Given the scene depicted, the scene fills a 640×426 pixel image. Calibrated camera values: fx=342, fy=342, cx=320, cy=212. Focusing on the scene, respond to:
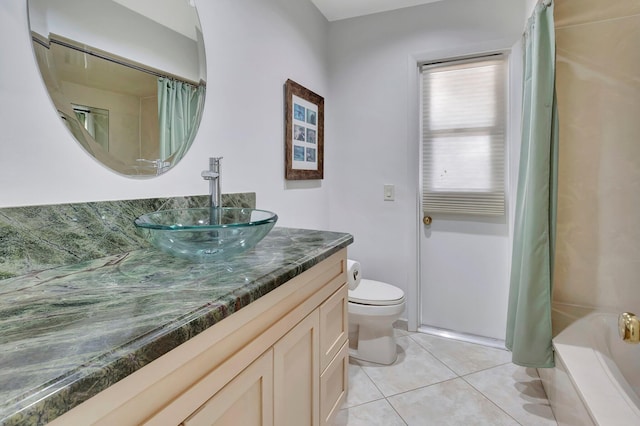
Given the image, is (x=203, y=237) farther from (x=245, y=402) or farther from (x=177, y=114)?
(x=177, y=114)

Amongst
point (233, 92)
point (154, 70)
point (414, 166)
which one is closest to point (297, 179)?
point (233, 92)

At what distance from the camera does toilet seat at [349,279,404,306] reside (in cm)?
201

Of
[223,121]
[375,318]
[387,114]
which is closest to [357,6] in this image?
[387,114]

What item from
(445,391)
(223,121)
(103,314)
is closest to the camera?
(103,314)

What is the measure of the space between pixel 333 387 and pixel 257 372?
67cm

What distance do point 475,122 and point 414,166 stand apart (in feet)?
1.61

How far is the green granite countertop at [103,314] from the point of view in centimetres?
41

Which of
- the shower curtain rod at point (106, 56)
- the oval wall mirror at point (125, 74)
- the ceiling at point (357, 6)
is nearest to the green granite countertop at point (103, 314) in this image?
the oval wall mirror at point (125, 74)

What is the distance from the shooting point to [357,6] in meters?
2.44

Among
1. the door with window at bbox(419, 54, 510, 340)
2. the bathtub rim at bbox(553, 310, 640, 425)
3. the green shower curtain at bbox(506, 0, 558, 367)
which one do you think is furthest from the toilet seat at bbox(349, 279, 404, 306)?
the bathtub rim at bbox(553, 310, 640, 425)

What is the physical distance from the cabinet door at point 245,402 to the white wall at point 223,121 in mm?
715

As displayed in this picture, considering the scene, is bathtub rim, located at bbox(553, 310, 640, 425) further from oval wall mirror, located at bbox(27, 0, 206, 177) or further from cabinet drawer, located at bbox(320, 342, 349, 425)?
oval wall mirror, located at bbox(27, 0, 206, 177)

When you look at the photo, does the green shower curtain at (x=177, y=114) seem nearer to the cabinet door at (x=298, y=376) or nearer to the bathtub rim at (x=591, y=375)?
the cabinet door at (x=298, y=376)

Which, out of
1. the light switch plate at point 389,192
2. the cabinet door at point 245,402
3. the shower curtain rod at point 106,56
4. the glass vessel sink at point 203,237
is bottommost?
the cabinet door at point 245,402
